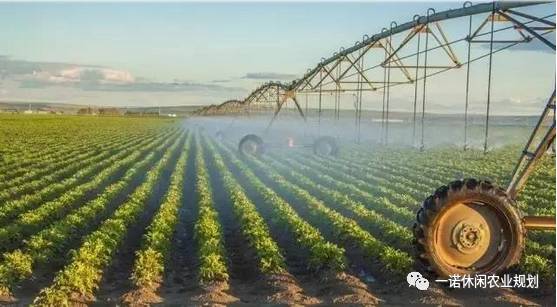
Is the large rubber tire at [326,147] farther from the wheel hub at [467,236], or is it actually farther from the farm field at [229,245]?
the wheel hub at [467,236]

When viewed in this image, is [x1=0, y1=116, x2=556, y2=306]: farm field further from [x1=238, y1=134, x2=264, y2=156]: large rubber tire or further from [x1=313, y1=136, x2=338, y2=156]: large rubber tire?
[x1=313, y1=136, x2=338, y2=156]: large rubber tire

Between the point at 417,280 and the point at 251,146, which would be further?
the point at 251,146

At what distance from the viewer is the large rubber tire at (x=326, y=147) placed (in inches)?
1188

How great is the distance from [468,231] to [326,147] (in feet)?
77.9

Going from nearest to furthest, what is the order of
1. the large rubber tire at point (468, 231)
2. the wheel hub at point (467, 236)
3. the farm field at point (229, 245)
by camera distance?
the large rubber tire at point (468, 231) < the wheel hub at point (467, 236) < the farm field at point (229, 245)

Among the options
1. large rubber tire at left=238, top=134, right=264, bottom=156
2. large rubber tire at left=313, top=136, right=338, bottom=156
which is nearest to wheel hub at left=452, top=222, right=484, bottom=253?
large rubber tire at left=238, top=134, right=264, bottom=156

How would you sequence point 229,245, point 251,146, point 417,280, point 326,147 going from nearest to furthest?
→ point 417,280
point 229,245
point 251,146
point 326,147

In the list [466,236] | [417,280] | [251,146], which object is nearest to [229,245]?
[417,280]

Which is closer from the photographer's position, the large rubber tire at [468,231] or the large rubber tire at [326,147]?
the large rubber tire at [468,231]

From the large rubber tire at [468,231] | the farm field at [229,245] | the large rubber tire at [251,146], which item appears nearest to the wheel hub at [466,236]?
the large rubber tire at [468,231]

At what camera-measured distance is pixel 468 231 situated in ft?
22.1

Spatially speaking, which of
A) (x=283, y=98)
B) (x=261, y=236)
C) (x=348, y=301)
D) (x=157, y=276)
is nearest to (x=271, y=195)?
(x=261, y=236)

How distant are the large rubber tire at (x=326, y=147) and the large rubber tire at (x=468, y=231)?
23.2 meters

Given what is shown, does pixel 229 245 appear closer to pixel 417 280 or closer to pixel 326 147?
pixel 417 280
